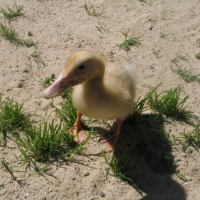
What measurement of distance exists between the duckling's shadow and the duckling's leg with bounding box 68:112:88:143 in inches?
9.5

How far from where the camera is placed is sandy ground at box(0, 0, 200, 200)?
9.09ft

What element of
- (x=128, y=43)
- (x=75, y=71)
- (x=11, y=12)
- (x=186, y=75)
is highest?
(x=11, y=12)

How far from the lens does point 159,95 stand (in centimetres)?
391

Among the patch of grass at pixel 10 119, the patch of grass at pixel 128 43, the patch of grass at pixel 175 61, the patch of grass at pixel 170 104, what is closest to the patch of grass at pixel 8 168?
the patch of grass at pixel 10 119

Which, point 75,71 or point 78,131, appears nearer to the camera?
point 75,71

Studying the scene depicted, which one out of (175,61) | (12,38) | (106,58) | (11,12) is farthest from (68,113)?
(11,12)

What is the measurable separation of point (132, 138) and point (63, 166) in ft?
3.41

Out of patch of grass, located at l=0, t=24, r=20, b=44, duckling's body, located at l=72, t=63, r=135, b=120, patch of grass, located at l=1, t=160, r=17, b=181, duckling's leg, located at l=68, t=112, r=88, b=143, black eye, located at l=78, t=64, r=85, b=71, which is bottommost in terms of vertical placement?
duckling's leg, located at l=68, t=112, r=88, b=143

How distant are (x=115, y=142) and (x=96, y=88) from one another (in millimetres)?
861

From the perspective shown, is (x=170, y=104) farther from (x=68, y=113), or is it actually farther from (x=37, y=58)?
(x=37, y=58)

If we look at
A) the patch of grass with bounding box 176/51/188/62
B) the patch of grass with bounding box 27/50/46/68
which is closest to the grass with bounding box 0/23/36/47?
the patch of grass with bounding box 27/50/46/68

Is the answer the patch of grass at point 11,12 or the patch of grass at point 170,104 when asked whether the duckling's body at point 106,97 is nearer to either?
the patch of grass at point 170,104

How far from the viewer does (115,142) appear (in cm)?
326

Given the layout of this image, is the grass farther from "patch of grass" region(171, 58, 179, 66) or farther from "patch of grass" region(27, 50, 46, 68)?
"patch of grass" region(171, 58, 179, 66)
